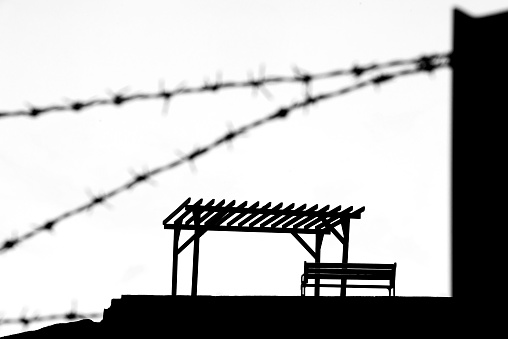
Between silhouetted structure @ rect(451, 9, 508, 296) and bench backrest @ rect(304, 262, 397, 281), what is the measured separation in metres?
9.53

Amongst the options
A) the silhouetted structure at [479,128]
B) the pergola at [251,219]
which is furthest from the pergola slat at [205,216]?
the silhouetted structure at [479,128]

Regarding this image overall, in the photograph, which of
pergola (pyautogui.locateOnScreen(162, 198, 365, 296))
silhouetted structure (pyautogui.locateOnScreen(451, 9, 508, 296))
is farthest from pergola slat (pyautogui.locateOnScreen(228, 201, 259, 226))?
silhouetted structure (pyautogui.locateOnScreen(451, 9, 508, 296))

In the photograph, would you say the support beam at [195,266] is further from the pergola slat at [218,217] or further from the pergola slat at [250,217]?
the pergola slat at [250,217]

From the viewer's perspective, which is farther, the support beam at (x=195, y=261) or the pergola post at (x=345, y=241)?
the pergola post at (x=345, y=241)

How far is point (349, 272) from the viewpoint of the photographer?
45.8 feet

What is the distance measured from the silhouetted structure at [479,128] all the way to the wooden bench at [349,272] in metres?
9.52

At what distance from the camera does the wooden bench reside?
13898 millimetres

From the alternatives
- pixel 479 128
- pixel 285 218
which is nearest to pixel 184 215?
pixel 285 218

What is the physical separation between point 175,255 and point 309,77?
11.4m

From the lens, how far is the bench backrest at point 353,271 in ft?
45.6

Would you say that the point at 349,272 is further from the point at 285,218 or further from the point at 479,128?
the point at 479,128

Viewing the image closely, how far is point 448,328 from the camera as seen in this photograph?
8.08m

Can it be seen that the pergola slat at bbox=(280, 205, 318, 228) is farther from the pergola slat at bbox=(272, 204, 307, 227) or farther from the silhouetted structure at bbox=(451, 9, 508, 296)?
the silhouetted structure at bbox=(451, 9, 508, 296)

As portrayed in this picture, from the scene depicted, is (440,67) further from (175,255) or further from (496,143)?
(175,255)
